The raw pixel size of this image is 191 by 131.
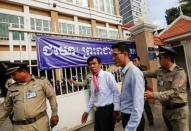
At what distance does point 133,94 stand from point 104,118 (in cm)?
164

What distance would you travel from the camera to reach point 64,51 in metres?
6.71

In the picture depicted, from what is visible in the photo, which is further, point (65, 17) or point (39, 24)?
point (65, 17)

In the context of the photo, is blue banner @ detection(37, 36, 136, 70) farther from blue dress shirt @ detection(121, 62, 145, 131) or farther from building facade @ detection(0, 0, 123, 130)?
blue dress shirt @ detection(121, 62, 145, 131)

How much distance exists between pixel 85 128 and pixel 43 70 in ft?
6.63

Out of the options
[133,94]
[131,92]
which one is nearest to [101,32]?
[131,92]

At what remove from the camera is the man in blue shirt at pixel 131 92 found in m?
2.87

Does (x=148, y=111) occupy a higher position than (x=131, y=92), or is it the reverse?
(x=131, y=92)

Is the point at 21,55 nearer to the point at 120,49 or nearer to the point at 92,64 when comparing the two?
the point at 92,64

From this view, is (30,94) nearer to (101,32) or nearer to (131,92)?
(131,92)

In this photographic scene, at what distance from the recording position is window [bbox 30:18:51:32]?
22536 millimetres

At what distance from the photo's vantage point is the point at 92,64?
15.6 feet

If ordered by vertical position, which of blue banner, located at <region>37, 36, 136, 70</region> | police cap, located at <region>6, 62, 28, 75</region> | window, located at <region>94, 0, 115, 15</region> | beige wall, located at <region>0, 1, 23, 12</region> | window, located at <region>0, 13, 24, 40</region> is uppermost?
window, located at <region>94, 0, 115, 15</region>

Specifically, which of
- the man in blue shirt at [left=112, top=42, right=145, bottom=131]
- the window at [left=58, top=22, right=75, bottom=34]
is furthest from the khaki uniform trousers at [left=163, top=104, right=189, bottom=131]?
the window at [left=58, top=22, right=75, bottom=34]

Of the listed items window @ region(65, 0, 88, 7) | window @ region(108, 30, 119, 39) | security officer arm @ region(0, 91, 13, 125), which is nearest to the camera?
security officer arm @ region(0, 91, 13, 125)
